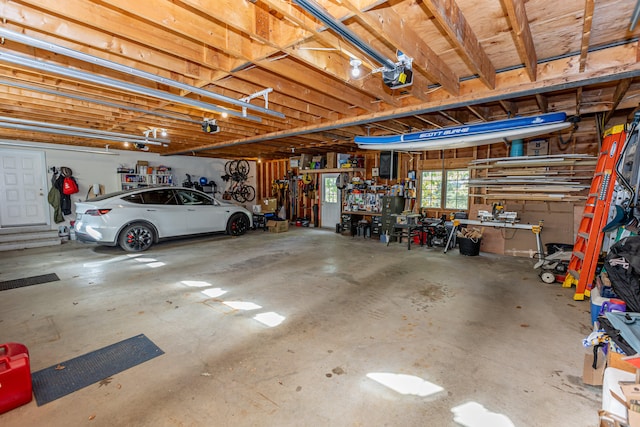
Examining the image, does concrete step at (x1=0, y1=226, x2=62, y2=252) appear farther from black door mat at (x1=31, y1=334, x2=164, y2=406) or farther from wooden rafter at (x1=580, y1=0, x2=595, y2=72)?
wooden rafter at (x1=580, y1=0, x2=595, y2=72)

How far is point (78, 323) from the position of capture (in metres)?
2.77

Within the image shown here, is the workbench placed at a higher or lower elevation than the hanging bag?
lower

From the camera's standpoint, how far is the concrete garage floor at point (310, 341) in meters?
1.71

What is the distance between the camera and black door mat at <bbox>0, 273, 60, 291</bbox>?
3.76 metres

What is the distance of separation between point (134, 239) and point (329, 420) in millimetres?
5591

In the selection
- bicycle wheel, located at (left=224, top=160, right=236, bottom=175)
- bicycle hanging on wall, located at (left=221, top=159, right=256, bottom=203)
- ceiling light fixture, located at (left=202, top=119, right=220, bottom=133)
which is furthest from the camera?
bicycle wheel, located at (left=224, top=160, right=236, bottom=175)

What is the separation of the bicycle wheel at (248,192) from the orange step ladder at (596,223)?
31.4 feet

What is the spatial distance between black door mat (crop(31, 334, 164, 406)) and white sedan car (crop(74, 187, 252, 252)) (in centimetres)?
384

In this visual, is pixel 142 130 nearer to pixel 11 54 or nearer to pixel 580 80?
pixel 11 54

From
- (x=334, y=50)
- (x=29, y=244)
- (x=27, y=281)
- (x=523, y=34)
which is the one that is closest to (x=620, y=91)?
(x=523, y=34)

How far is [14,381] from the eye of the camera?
5.55 feet

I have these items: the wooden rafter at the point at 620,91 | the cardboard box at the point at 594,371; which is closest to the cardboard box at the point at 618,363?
the cardboard box at the point at 594,371

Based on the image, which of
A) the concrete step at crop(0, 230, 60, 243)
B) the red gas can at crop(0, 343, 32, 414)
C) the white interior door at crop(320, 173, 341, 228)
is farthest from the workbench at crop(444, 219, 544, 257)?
the concrete step at crop(0, 230, 60, 243)

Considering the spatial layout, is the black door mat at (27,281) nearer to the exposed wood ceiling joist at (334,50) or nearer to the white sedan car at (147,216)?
the white sedan car at (147,216)
